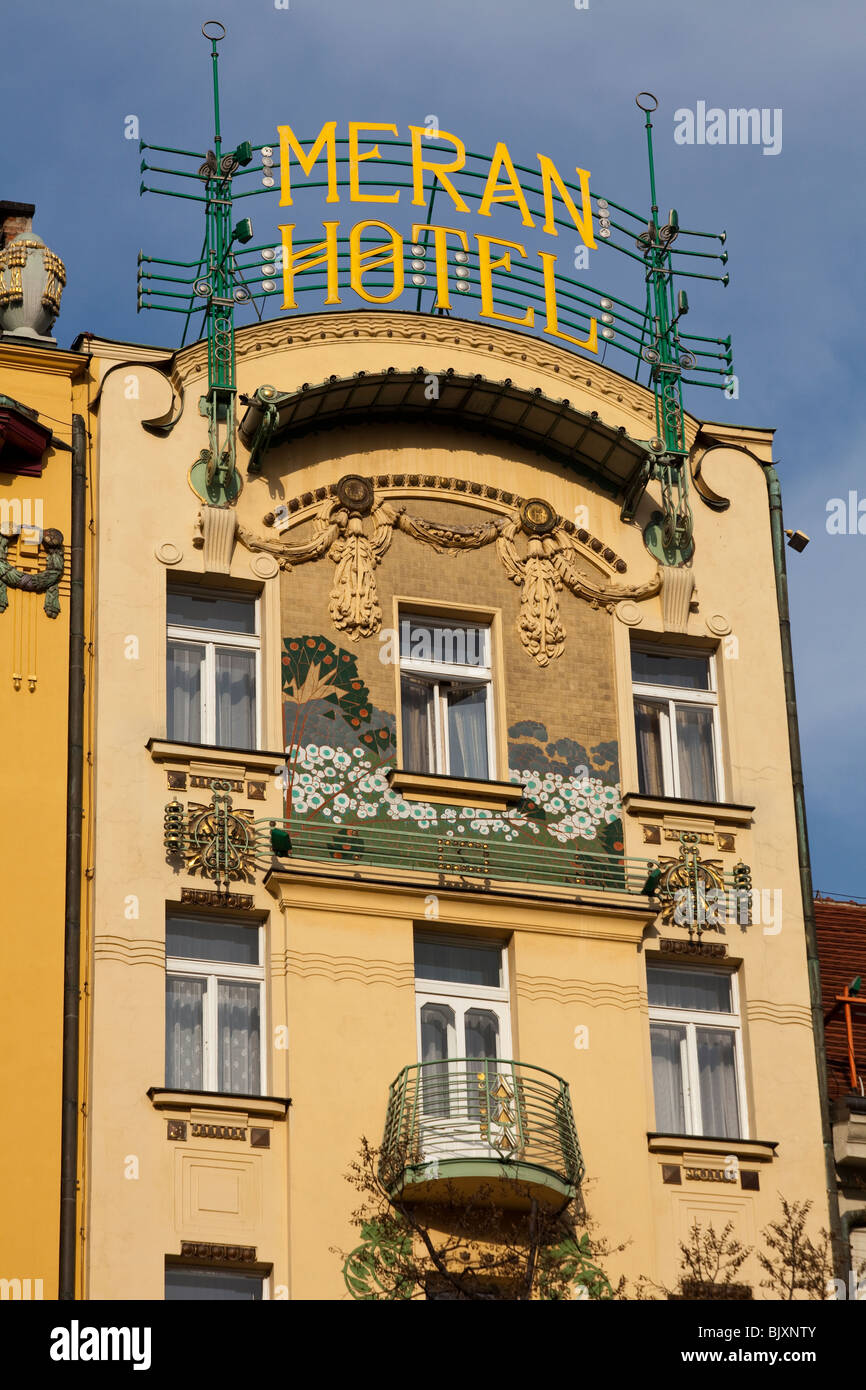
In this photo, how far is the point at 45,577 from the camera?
1208 inches

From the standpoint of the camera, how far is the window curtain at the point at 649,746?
32.2 meters

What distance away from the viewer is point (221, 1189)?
28297mm

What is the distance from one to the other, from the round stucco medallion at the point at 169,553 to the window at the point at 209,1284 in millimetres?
7615

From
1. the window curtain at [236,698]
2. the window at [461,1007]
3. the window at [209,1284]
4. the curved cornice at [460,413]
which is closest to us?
the window at [209,1284]

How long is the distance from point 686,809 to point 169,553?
20.4ft

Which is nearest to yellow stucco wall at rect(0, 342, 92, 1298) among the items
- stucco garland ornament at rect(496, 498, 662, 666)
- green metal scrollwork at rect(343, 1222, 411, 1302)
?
green metal scrollwork at rect(343, 1222, 411, 1302)

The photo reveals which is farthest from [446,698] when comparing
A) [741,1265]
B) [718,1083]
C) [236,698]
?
[741,1265]

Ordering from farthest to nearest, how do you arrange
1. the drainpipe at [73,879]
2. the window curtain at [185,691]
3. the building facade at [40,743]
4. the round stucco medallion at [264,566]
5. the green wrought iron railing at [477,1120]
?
1. the round stucco medallion at [264,566]
2. the window curtain at [185,691]
3. the green wrought iron railing at [477,1120]
4. the building facade at [40,743]
5. the drainpipe at [73,879]

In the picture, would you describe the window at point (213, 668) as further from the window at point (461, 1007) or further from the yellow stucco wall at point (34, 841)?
the window at point (461, 1007)

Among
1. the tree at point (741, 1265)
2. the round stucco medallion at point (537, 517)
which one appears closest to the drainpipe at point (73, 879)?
the round stucco medallion at point (537, 517)

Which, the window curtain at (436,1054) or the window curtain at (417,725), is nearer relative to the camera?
the window curtain at (436,1054)

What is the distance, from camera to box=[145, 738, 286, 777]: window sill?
30.1m

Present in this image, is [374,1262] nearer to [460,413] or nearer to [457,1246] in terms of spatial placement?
[457,1246]
